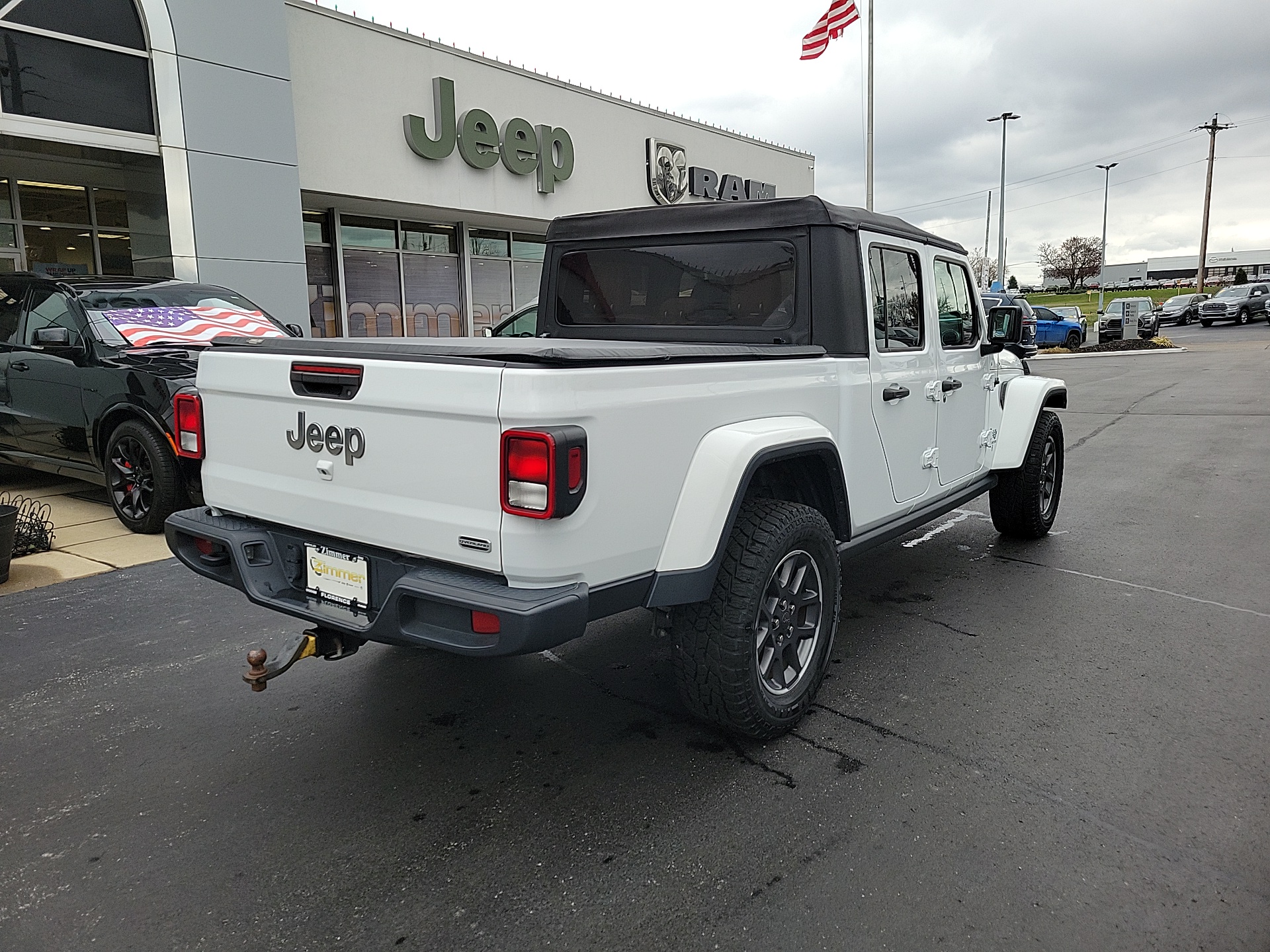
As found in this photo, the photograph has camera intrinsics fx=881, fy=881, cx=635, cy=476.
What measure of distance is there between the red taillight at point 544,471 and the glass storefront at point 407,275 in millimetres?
12964

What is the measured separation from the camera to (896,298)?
4.20 meters

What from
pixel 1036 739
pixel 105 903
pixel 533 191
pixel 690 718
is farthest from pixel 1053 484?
pixel 533 191

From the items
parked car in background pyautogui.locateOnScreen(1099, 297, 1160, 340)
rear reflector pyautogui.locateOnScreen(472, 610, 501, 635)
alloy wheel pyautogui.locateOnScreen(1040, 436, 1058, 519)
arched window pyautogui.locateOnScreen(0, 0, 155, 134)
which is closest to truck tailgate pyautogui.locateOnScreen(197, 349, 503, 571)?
rear reflector pyautogui.locateOnScreen(472, 610, 501, 635)

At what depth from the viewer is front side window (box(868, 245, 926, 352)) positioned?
398 centimetres

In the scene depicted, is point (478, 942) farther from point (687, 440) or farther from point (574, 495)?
point (687, 440)

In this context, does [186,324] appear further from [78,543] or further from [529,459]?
[529,459]

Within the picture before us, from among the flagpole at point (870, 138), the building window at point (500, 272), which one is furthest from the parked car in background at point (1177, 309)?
the building window at point (500, 272)

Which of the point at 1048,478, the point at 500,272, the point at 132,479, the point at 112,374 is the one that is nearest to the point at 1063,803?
the point at 1048,478

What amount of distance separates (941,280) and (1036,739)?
2536mm

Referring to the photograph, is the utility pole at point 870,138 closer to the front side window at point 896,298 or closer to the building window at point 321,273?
the building window at point 321,273

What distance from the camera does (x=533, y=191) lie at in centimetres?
1673

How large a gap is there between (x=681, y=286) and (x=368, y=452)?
1.93m

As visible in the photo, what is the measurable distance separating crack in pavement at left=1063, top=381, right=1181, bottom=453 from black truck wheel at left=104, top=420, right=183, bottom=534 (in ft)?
25.4

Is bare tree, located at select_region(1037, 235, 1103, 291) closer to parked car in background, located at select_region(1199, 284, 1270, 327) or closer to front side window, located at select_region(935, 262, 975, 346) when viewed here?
parked car in background, located at select_region(1199, 284, 1270, 327)
